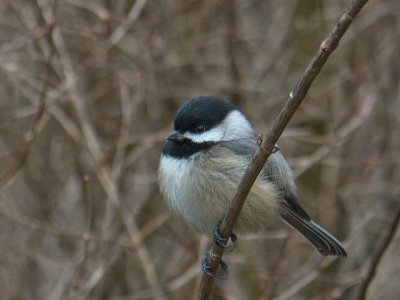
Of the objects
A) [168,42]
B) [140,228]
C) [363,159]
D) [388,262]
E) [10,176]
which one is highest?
[168,42]

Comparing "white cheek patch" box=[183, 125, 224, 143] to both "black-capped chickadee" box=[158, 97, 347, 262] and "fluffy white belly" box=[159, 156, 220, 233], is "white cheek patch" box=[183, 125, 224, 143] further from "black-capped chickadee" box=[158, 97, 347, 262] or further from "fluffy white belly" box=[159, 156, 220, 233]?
"fluffy white belly" box=[159, 156, 220, 233]

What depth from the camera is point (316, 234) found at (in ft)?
10.9

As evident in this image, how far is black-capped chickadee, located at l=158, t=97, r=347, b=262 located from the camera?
302 cm

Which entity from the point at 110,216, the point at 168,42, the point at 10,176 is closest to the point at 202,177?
the point at 10,176

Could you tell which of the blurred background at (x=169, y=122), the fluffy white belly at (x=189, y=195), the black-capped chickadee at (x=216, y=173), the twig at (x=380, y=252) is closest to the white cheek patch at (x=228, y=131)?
the black-capped chickadee at (x=216, y=173)

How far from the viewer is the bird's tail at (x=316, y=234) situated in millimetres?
3234

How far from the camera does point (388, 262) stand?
4.86m

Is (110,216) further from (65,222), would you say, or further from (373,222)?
(373,222)

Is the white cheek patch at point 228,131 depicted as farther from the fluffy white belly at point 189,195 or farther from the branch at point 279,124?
the branch at point 279,124

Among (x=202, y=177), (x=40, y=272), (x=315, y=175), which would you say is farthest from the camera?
(x=315, y=175)

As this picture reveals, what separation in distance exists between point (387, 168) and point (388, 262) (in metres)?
0.72

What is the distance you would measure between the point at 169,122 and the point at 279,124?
9.60 ft

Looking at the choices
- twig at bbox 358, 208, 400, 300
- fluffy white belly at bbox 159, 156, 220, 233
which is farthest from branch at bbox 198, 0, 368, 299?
twig at bbox 358, 208, 400, 300

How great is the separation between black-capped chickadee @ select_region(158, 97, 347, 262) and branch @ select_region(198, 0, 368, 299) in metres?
0.31
